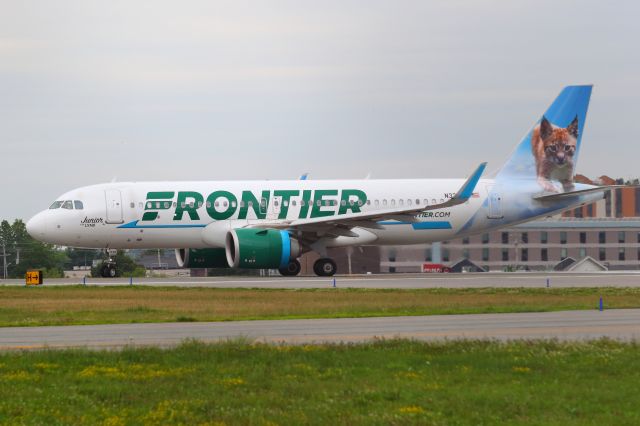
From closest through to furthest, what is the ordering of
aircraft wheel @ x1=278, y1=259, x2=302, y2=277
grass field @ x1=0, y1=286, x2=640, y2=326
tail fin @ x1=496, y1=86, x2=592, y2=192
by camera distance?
grass field @ x1=0, y1=286, x2=640, y2=326 < aircraft wheel @ x1=278, y1=259, x2=302, y2=277 < tail fin @ x1=496, y1=86, x2=592, y2=192

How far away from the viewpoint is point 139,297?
34062 mm

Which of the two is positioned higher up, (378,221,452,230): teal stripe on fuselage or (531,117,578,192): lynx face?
(531,117,578,192): lynx face

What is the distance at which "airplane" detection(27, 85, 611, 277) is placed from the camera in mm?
44469

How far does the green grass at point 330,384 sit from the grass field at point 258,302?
8440 mm

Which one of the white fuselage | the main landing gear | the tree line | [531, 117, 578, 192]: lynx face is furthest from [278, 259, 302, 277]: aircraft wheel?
the tree line

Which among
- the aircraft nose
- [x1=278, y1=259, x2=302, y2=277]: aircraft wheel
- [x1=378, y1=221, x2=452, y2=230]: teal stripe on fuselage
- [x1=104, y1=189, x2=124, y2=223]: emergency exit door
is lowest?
[x1=278, y1=259, x2=302, y2=277]: aircraft wheel

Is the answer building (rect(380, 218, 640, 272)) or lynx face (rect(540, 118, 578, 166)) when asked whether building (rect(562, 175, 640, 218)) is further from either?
lynx face (rect(540, 118, 578, 166))

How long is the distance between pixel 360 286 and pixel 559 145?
1543 centimetres

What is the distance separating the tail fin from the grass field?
1367 cm

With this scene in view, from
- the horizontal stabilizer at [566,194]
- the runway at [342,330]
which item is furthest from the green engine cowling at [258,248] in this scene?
the runway at [342,330]

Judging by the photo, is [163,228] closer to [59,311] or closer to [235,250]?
[235,250]

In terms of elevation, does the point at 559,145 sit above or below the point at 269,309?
above

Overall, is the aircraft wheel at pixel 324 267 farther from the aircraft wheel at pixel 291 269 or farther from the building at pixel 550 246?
the building at pixel 550 246

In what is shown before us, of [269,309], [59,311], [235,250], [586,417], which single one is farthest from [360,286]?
[586,417]
